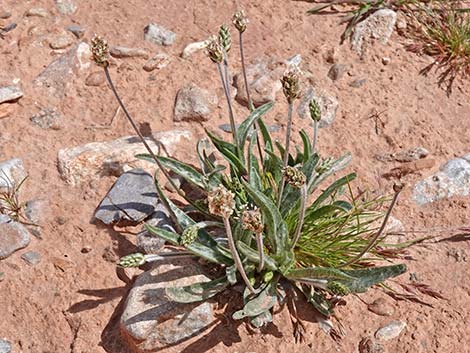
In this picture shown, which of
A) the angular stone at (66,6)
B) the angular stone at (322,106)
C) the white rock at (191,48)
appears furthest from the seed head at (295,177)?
the angular stone at (66,6)

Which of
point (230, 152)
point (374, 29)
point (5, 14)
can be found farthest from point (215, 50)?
point (5, 14)

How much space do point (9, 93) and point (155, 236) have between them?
1.60 metres

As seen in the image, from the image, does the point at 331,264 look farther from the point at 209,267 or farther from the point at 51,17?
the point at 51,17

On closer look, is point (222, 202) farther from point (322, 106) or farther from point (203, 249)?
point (322, 106)

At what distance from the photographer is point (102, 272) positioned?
3.55 meters

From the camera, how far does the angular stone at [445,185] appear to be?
3.87 metres

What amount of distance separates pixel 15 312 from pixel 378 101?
2673 millimetres

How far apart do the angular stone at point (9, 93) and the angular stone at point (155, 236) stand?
142cm

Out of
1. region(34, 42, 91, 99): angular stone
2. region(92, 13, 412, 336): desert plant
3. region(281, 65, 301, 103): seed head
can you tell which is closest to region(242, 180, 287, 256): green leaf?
region(92, 13, 412, 336): desert plant

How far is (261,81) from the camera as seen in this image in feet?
14.5

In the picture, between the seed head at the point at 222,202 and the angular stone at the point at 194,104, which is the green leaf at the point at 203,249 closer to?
the seed head at the point at 222,202

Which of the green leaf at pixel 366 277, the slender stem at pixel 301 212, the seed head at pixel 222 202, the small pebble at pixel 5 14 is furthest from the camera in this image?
the small pebble at pixel 5 14

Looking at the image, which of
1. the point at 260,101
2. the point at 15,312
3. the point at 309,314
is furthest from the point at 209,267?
the point at 260,101

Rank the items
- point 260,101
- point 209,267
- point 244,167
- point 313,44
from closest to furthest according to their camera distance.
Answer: point 209,267 → point 244,167 → point 260,101 → point 313,44
